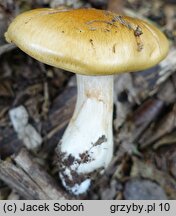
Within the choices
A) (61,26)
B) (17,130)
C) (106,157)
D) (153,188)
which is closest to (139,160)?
(153,188)

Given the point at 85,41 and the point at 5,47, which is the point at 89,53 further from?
the point at 5,47

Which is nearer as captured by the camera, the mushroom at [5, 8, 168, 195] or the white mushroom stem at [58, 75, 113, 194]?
the mushroom at [5, 8, 168, 195]

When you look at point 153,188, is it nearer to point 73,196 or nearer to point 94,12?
point 73,196

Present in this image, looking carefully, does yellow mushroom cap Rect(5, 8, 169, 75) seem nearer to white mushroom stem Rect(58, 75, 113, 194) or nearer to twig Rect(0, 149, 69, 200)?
white mushroom stem Rect(58, 75, 113, 194)

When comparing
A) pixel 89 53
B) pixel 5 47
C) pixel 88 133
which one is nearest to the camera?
pixel 89 53

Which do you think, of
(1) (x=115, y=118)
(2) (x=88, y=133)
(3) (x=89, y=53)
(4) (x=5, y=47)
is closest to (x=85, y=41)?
(3) (x=89, y=53)

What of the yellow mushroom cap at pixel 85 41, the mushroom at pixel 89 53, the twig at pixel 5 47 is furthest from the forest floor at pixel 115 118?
the yellow mushroom cap at pixel 85 41

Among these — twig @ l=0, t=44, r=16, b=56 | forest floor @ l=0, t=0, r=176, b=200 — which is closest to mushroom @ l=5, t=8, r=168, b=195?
forest floor @ l=0, t=0, r=176, b=200
